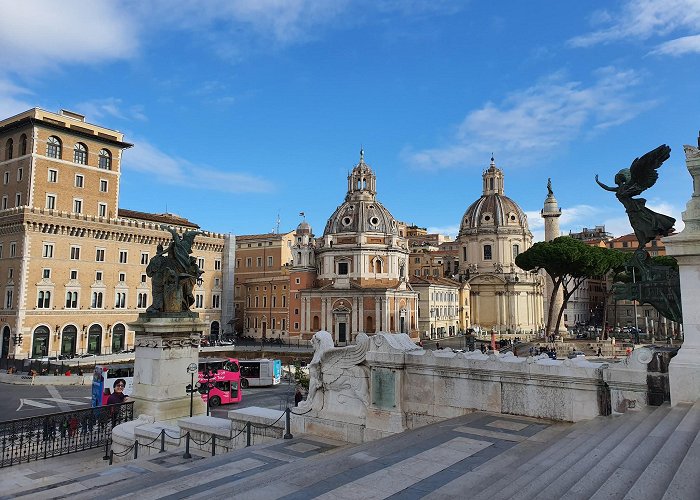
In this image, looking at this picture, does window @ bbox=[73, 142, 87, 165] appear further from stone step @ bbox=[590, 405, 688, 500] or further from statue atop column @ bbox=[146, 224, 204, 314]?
stone step @ bbox=[590, 405, 688, 500]

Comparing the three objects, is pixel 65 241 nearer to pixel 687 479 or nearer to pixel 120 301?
pixel 120 301

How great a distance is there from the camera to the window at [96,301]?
153 feet

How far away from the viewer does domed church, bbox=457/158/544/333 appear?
73.5 metres

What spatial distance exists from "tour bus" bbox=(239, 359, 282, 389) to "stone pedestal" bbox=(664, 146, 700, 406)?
94.1 feet

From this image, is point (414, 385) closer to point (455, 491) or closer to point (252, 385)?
point (455, 491)

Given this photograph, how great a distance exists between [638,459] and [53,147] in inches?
2061

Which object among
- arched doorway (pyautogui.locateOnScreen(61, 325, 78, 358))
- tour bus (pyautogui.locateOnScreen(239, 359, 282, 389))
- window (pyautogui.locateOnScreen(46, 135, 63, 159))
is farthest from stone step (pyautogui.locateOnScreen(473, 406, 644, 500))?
window (pyautogui.locateOnScreen(46, 135, 63, 159))

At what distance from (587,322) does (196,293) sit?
2807 inches

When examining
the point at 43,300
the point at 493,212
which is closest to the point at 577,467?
the point at 43,300

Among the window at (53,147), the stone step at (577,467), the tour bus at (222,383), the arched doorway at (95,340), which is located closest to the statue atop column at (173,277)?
the tour bus at (222,383)

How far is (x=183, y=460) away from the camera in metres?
9.66

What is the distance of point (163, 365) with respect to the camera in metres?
14.0

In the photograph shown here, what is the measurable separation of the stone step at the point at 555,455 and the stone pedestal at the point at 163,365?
35.3 ft

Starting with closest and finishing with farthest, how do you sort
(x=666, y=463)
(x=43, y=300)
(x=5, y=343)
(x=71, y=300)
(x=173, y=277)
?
(x=666, y=463)
(x=173, y=277)
(x=5, y=343)
(x=43, y=300)
(x=71, y=300)
